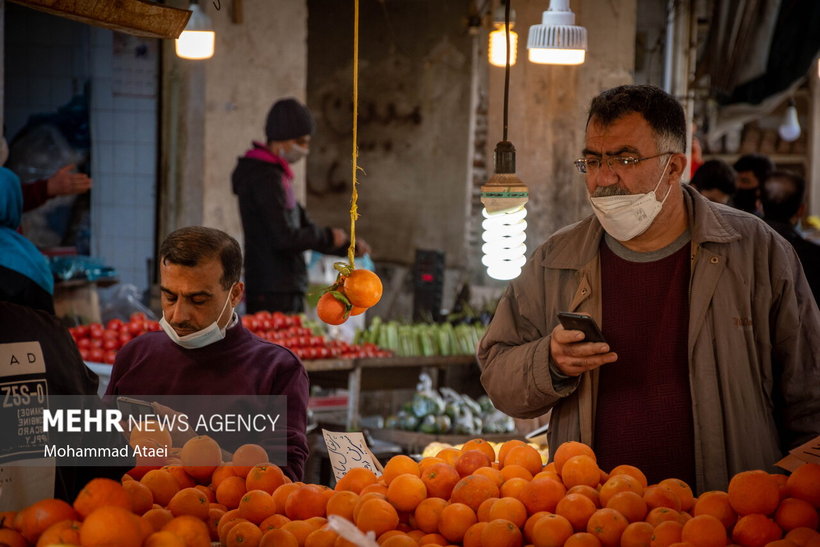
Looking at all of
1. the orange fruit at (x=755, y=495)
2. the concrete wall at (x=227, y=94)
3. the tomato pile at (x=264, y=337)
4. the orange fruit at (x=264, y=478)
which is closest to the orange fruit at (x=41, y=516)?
A: the orange fruit at (x=264, y=478)

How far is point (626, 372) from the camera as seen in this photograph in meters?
3.01

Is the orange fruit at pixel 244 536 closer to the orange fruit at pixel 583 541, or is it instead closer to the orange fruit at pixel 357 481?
the orange fruit at pixel 357 481

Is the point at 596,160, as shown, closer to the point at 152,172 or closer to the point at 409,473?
the point at 409,473

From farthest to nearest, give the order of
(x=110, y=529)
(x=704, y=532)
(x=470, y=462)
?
(x=470, y=462) → (x=704, y=532) → (x=110, y=529)

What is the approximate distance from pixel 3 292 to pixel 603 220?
6.85 ft

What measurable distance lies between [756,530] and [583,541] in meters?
0.38

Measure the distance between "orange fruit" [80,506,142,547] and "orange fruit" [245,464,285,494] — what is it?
1.75 ft

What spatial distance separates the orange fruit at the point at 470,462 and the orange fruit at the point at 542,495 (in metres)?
0.23

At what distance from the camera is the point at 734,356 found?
A: 2883mm

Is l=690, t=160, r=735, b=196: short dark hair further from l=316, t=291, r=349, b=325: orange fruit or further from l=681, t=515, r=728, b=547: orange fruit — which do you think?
l=681, t=515, r=728, b=547: orange fruit

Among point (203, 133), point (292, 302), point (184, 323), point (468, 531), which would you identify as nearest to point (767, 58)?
point (292, 302)

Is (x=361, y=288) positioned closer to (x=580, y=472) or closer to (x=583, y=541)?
(x=580, y=472)

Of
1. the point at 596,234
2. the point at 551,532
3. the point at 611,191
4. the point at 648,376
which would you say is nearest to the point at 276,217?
the point at 596,234

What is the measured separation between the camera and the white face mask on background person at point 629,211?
296 cm
